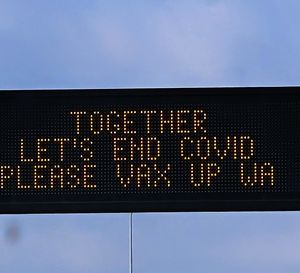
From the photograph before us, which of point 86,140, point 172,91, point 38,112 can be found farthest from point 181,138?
point 38,112

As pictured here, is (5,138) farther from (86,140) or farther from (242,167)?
(242,167)

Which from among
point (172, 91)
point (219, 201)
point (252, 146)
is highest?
point (172, 91)

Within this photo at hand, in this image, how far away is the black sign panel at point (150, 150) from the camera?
4719 millimetres

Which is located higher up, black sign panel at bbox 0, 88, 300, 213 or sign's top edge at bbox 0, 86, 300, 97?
sign's top edge at bbox 0, 86, 300, 97

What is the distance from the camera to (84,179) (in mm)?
4766

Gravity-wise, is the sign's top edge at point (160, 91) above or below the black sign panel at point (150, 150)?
above

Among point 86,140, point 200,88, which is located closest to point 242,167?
point 200,88

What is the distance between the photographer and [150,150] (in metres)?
4.71

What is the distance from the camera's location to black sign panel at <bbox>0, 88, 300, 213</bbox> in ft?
15.5

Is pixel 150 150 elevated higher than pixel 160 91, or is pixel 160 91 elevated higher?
pixel 160 91

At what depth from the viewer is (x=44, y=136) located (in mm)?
4742

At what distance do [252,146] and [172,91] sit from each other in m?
0.61

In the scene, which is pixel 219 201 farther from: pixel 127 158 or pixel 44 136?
pixel 44 136

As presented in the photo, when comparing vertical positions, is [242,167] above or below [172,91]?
below
